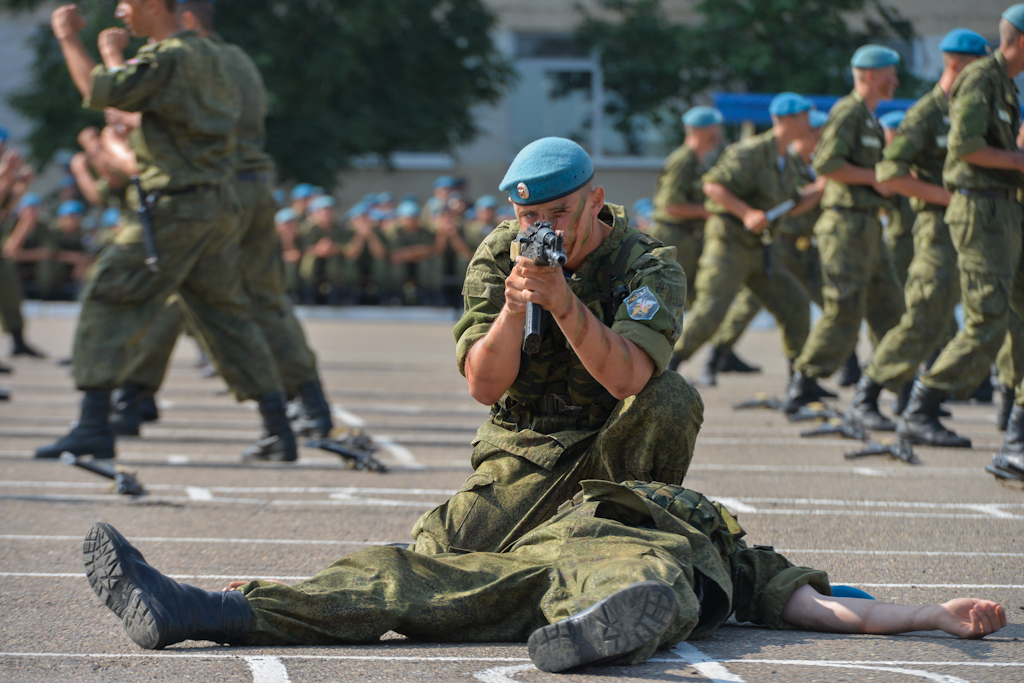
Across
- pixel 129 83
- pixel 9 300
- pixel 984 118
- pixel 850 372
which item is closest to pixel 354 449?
pixel 129 83

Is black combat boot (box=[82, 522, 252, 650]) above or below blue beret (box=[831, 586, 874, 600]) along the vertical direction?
above

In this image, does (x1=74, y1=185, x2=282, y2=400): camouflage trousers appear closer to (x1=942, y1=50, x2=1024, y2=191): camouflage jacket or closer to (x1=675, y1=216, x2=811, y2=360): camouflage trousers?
(x1=942, y1=50, x2=1024, y2=191): camouflage jacket

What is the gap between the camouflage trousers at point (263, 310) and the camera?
784 centimetres

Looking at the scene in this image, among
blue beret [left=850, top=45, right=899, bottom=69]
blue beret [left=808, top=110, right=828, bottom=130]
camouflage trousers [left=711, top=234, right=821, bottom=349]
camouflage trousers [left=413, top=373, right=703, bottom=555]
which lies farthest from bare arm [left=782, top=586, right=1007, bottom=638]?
blue beret [left=808, top=110, right=828, bottom=130]

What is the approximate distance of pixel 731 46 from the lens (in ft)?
92.6

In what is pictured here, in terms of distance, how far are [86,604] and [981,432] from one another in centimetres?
619

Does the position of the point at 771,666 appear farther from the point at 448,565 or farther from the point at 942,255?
the point at 942,255

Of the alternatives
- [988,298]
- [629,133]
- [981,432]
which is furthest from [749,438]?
[629,133]

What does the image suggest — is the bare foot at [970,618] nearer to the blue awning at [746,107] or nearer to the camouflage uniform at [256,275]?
the camouflage uniform at [256,275]

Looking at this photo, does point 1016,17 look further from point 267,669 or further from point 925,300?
point 267,669

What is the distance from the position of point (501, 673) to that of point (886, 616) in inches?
42.5

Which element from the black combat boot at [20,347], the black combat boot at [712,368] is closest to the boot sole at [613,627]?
the black combat boot at [712,368]

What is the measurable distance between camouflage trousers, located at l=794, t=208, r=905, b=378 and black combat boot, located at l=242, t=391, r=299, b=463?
3639mm

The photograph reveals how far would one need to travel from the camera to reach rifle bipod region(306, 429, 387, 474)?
6.99 m
